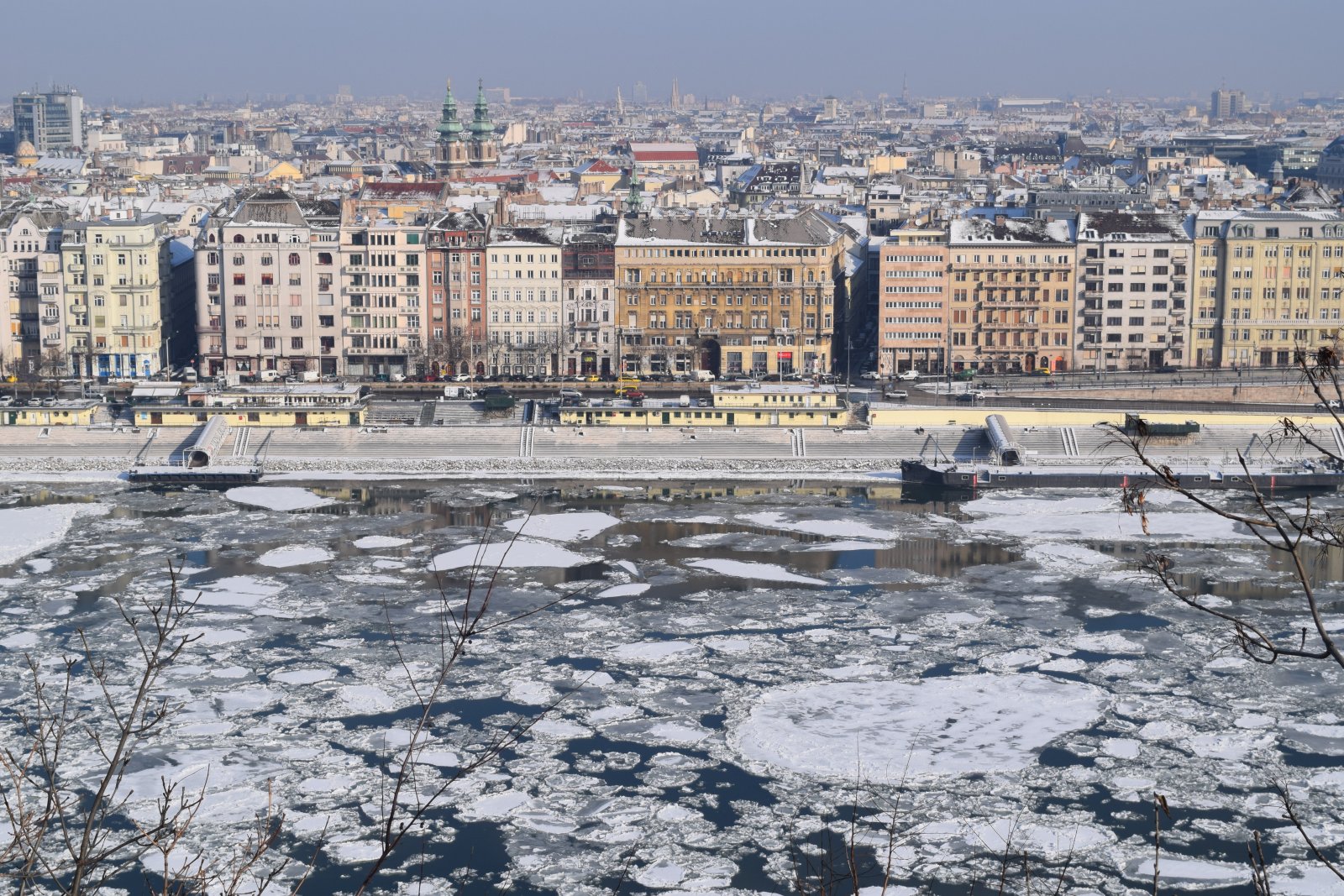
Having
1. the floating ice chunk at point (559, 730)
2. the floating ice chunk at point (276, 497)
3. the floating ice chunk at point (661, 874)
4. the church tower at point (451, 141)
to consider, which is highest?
the church tower at point (451, 141)

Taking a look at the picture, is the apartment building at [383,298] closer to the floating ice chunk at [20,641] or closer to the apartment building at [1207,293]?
the apartment building at [1207,293]

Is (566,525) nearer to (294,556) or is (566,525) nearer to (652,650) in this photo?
(294,556)

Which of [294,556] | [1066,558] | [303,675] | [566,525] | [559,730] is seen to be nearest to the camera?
[559,730]

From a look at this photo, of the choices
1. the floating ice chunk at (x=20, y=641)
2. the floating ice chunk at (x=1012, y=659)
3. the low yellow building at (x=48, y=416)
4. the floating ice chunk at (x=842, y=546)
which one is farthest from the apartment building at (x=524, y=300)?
the floating ice chunk at (x=1012, y=659)

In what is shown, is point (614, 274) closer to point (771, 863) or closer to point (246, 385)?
point (246, 385)

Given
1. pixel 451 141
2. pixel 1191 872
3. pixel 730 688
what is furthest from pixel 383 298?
pixel 451 141
